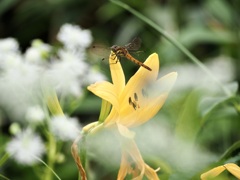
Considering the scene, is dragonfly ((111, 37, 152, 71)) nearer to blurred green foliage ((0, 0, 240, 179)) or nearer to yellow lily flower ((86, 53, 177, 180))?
yellow lily flower ((86, 53, 177, 180))

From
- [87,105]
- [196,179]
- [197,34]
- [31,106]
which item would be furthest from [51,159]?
[197,34]

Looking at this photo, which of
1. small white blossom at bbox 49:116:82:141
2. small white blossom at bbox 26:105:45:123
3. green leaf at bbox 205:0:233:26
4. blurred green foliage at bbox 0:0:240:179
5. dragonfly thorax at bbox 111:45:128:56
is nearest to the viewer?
dragonfly thorax at bbox 111:45:128:56

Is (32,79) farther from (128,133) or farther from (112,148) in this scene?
(128,133)

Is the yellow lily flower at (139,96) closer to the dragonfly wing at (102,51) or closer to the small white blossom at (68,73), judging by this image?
the dragonfly wing at (102,51)

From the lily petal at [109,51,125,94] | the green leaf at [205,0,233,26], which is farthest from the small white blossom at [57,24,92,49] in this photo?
the green leaf at [205,0,233,26]

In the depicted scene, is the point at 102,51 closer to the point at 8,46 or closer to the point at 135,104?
the point at 135,104

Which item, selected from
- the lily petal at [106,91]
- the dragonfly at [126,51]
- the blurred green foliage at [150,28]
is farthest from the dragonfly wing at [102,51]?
the blurred green foliage at [150,28]

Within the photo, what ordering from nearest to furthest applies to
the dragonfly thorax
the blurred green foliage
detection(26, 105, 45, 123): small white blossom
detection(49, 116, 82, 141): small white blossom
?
the dragonfly thorax
detection(49, 116, 82, 141): small white blossom
detection(26, 105, 45, 123): small white blossom
the blurred green foliage
